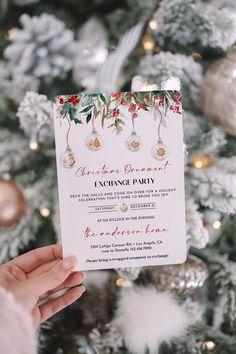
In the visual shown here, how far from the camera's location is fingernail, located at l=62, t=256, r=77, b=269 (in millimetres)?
792

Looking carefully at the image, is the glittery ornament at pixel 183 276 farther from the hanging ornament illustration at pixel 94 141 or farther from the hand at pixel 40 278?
the hanging ornament illustration at pixel 94 141

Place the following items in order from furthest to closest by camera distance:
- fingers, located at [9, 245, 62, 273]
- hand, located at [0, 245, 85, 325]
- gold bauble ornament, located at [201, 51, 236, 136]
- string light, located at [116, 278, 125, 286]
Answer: string light, located at [116, 278, 125, 286], gold bauble ornament, located at [201, 51, 236, 136], fingers, located at [9, 245, 62, 273], hand, located at [0, 245, 85, 325]

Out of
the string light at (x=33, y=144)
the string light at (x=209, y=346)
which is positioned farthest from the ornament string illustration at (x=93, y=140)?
the string light at (x=209, y=346)

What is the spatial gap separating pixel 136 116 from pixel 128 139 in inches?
1.6

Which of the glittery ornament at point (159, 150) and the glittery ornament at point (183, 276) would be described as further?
→ the glittery ornament at point (183, 276)

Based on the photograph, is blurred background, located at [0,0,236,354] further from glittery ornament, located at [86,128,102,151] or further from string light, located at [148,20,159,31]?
glittery ornament, located at [86,128,102,151]

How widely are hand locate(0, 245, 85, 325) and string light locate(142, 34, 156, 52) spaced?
486 millimetres

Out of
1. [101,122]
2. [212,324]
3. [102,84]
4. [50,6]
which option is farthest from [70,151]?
[212,324]

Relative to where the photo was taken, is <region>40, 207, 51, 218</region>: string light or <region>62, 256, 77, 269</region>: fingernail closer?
<region>62, 256, 77, 269</region>: fingernail

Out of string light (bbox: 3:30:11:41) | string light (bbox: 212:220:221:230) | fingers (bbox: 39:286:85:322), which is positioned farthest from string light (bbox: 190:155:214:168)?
string light (bbox: 3:30:11:41)

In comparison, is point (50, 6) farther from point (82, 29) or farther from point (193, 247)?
point (193, 247)

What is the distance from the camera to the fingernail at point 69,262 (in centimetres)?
79

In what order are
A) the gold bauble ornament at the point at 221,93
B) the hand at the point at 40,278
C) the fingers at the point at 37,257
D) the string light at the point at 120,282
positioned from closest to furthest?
the hand at the point at 40,278 < the fingers at the point at 37,257 < the gold bauble ornament at the point at 221,93 < the string light at the point at 120,282

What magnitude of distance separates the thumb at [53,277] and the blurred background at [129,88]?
0.87 ft
